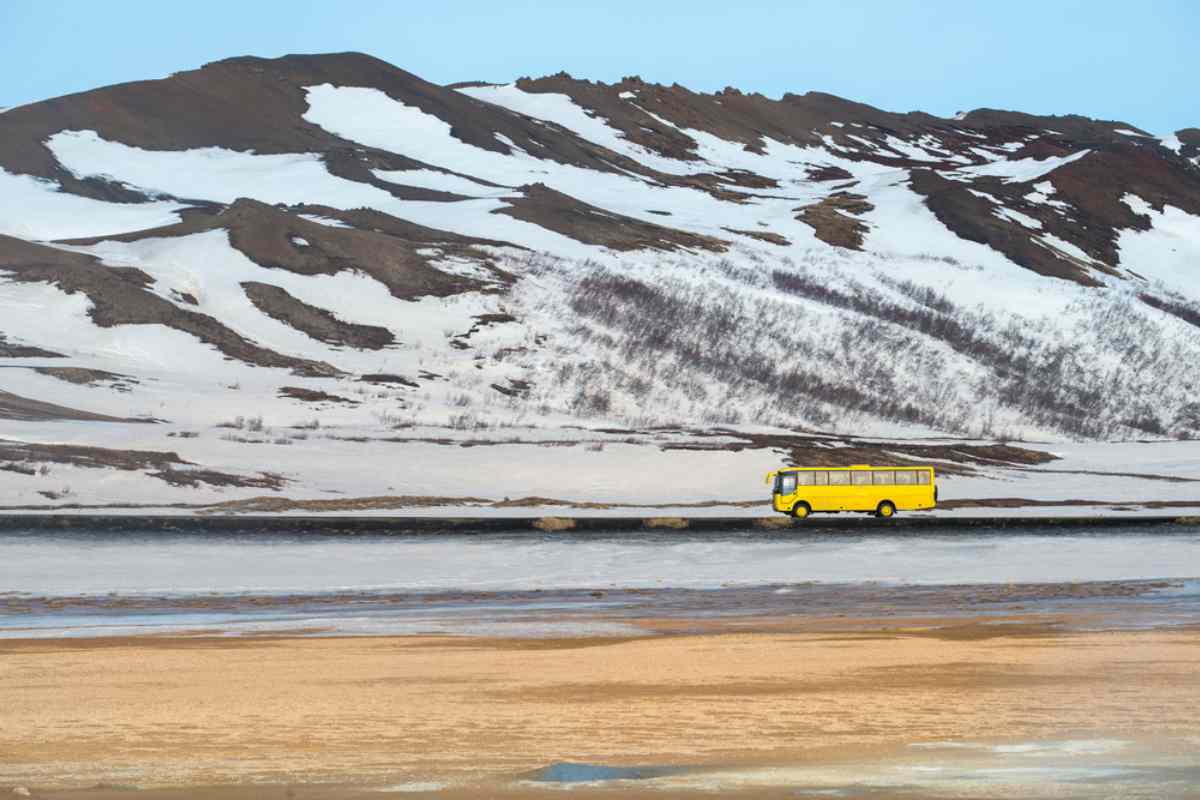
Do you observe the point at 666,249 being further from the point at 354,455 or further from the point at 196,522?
the point at 196,522

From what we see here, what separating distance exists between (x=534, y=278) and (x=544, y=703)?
270 feet

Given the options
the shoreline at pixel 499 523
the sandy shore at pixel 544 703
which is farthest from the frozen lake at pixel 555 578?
the sandy shore at pixel 544 703

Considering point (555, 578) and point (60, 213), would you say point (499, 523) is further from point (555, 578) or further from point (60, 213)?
point (60, 213)

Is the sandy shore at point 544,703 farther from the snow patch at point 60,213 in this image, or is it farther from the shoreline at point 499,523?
the snow patch at point 60,213

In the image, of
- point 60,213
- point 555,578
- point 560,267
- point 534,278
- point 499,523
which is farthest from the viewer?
point 60,213

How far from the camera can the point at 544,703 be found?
16.3 m

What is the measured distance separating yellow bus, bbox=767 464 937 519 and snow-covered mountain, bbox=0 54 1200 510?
23.5 metres

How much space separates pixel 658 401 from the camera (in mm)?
81750

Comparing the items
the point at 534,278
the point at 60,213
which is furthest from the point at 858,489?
the point at 60,213

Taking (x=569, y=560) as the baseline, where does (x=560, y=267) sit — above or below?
above

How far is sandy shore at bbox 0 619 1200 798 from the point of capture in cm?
1290

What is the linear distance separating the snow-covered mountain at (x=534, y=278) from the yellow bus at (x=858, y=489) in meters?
23.5

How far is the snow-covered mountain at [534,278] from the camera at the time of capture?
78250 millimetres

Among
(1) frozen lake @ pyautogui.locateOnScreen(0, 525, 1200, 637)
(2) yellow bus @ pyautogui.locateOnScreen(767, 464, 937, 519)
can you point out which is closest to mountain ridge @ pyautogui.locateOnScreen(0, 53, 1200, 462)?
(2) yellow bus @ pyautogui.locateOnScreen(767, 464, 937, 519)
